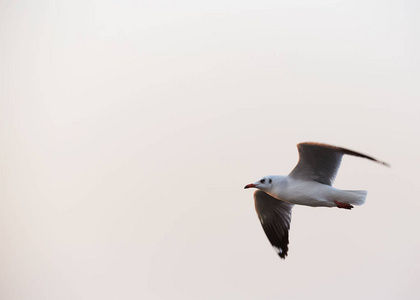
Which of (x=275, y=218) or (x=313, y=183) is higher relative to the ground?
(x=313, y=183)

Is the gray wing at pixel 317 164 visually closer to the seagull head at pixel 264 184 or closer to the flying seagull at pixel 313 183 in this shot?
the flying seagull at pixel 313 183

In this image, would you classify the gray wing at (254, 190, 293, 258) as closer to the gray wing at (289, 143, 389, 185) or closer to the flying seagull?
the flying seagull

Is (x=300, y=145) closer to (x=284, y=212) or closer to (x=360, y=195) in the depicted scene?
(x=360, y=195)

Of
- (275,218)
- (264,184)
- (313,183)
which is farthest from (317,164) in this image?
(275,218)

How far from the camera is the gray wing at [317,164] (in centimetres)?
512

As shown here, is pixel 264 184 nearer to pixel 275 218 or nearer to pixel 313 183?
pixel 313 183

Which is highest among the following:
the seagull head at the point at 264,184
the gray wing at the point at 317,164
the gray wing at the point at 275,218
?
the gray wing at the point at 317,164

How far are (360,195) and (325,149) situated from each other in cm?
54

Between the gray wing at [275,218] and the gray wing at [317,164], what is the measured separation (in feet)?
2.54

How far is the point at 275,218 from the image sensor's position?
604cm

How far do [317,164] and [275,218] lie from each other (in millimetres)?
1043

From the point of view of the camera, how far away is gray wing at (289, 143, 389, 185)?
5.12 meters

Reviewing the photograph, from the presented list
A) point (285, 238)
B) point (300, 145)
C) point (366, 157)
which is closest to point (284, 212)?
point (285, 238)

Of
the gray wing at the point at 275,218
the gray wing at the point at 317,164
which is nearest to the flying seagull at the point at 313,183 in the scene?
the gray wing at the point at 317,164
